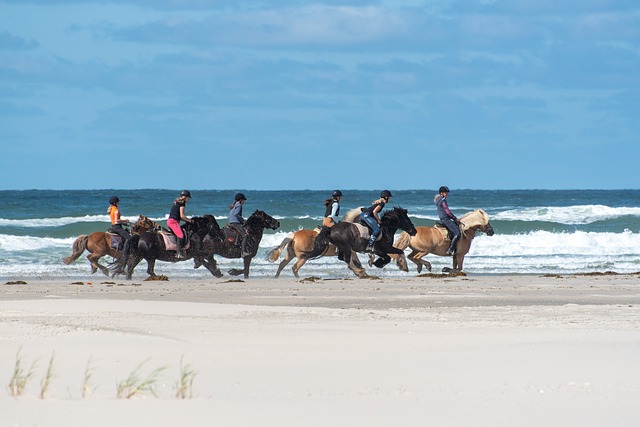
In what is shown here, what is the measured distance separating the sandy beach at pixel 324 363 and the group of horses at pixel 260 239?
6.58 meters

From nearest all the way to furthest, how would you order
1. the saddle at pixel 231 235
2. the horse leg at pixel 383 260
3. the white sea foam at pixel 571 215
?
the saddle at pixel 231 235 → the horse leg at pixel 383 260 → the white sea foam at pixel 571 215

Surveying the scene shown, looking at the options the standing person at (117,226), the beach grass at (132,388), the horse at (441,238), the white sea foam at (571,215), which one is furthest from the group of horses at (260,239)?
the white sea foam at (571,215)

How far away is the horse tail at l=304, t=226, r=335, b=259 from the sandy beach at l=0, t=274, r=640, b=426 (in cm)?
661

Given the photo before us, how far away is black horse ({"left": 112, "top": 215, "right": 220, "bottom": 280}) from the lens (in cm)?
2012

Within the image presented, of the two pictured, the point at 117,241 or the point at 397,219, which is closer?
the point at 397,219

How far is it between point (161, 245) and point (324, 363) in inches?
496

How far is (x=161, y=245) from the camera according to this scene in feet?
66.1

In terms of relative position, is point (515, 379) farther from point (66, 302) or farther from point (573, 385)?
point (66, 302)

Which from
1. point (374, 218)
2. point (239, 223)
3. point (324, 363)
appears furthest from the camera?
point (239, 223)

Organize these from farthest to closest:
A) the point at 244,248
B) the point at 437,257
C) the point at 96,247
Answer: the point at 437,257, the point at 96,247, the point at 244,248

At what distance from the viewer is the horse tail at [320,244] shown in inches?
811

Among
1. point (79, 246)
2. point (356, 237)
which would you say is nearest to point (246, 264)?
point (356, 237)

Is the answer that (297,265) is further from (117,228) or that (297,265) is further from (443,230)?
(117,228)

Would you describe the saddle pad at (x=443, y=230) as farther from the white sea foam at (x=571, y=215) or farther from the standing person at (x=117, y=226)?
the white sea foam at (x=571, y=215)
